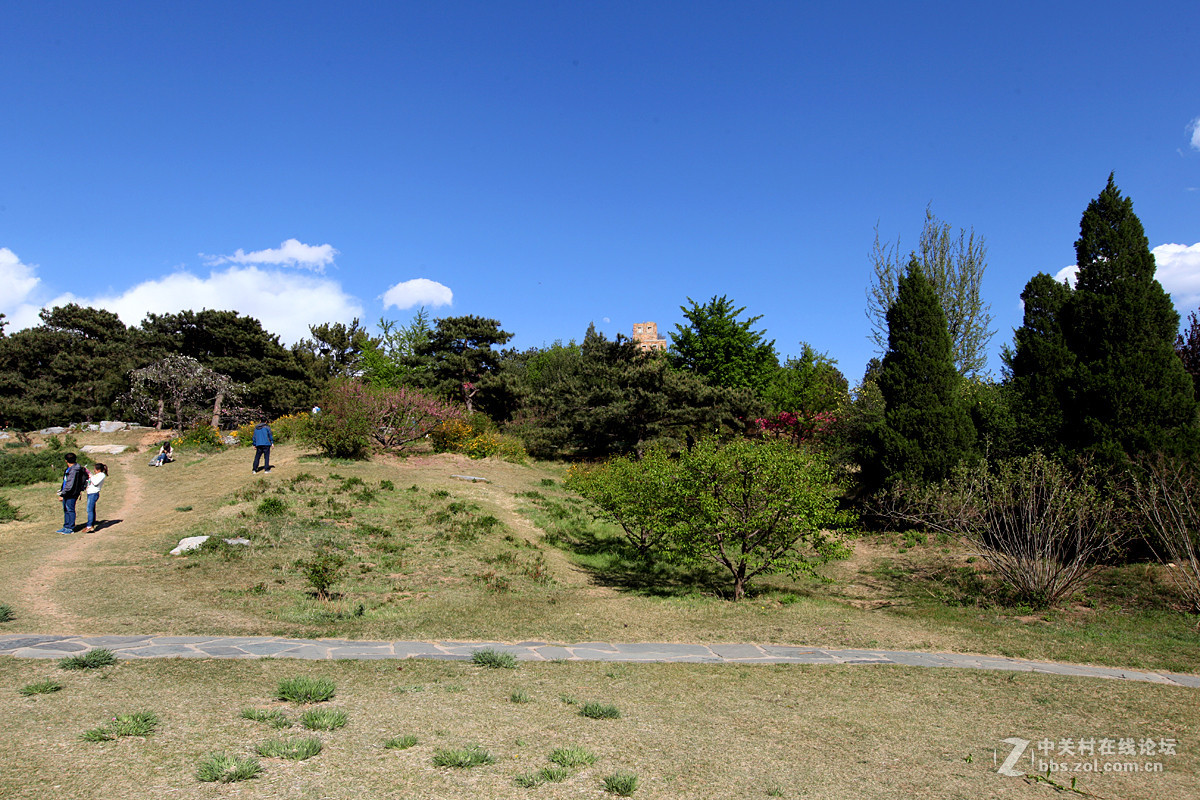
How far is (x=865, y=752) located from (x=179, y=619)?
264 inches

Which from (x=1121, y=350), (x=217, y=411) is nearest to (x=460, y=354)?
(x=217, y=411)

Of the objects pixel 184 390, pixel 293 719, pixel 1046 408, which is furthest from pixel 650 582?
pixel 184 390

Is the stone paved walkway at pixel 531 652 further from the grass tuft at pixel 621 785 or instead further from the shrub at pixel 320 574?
the grass tuft at pixel 621 785

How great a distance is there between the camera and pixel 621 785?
11.3 ft

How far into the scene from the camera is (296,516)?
1239 cm

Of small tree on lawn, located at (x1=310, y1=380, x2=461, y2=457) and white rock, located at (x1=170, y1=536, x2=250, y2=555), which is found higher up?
small tree on lawn, located at (x1=310, y1=380, x2=461, y2=457)

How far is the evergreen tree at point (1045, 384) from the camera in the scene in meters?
12.6

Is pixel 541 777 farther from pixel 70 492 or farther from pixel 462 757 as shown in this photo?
pixel 70 492

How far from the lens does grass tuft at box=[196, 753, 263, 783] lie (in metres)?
3.32

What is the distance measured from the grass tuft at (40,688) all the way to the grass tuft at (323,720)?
1.79 meters

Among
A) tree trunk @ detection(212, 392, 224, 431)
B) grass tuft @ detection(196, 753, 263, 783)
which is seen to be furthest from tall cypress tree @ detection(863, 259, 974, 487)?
tree trunk @ detection(212, 392, 224, 431)

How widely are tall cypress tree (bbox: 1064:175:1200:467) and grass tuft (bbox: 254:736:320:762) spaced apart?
12.7m

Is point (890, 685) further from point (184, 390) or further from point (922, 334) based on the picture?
point (184, 390)

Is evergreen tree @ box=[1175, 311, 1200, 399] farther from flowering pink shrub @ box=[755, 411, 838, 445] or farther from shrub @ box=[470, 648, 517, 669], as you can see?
shrub @ box=[470, 648, 517, 669]
